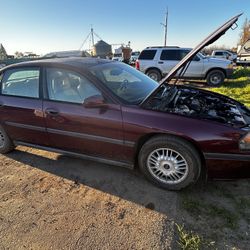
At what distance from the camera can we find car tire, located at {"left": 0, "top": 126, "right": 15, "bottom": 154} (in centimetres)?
389

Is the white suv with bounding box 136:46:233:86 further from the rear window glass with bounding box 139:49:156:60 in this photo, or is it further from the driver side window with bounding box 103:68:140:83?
the driver side window with bounding box 103:68:140:83

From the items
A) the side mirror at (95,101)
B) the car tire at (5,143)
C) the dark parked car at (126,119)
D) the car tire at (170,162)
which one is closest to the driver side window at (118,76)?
the dark parked car at (126,119)

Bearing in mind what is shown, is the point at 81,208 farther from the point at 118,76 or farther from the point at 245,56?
the point at 245,56

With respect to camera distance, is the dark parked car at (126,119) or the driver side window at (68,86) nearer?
the dark parked car at (126,119)

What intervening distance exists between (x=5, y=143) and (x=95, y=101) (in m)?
2.10

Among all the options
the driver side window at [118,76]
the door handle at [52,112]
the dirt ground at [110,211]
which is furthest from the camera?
the driver side window at [118,76]

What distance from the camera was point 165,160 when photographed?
281cm

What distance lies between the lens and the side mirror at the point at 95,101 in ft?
9.31

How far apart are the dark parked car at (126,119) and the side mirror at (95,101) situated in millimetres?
12

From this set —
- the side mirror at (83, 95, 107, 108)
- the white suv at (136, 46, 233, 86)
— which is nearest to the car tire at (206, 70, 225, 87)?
the white suv at (136, 46, 233, 86)

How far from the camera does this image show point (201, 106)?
2988 millimetres

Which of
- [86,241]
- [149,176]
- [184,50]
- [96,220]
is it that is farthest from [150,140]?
[184,50]

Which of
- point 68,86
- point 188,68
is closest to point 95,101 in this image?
point 68,86

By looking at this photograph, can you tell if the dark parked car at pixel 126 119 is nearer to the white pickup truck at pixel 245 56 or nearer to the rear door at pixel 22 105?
the rear door at pixel 22 105
